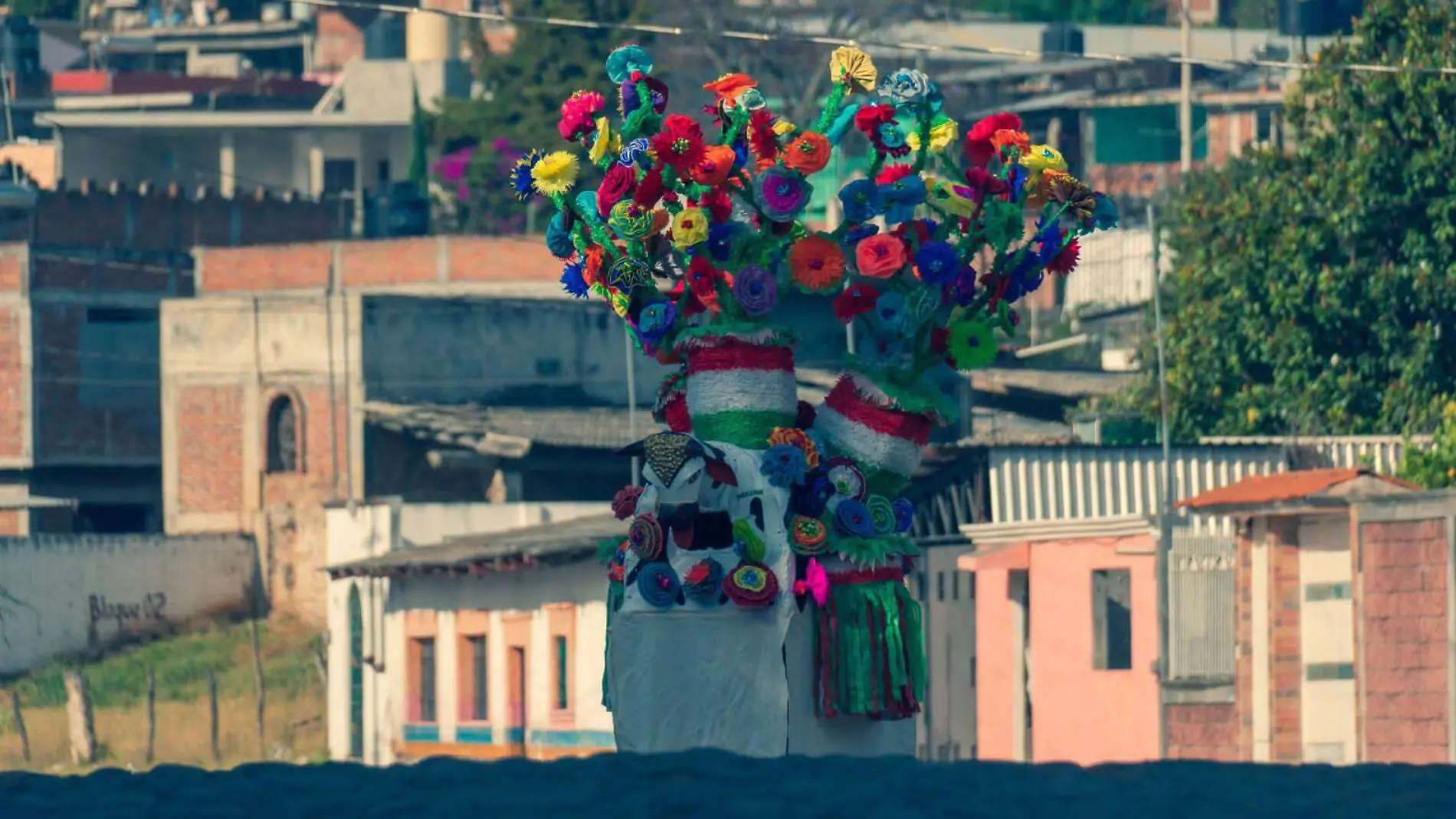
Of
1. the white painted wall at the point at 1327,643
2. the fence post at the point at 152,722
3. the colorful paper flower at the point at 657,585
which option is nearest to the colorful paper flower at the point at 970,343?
the colorful paper flower at the point at 657,585

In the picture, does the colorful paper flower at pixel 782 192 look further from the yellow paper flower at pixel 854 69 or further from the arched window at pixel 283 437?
the arched window at pixel 283 437

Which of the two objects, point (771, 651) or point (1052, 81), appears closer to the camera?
point (771, 651)

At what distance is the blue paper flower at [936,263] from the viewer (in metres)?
23.3

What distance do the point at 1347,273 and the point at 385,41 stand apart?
52988 millimetres

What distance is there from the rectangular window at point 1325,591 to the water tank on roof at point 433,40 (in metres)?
65.6

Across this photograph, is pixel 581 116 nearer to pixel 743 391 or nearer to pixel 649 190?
pixel 649 190

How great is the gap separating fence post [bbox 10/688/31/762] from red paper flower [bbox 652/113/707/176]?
84.9 feet

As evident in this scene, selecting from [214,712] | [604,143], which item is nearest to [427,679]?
[214,712]

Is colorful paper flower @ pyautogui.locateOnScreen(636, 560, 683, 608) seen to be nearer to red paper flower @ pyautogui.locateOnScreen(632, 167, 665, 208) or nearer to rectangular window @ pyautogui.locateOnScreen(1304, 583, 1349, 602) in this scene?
red paper flower @ pyautogui.locateOnScreen(632, 167, 665, 208)

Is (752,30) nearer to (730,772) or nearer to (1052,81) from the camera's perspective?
(1052,81)

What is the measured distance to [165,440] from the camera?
6059 centimetres

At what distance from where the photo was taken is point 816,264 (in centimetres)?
2325

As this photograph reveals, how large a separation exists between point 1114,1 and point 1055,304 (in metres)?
24.8

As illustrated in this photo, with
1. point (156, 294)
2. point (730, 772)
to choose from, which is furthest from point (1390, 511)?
point (156, 294)
